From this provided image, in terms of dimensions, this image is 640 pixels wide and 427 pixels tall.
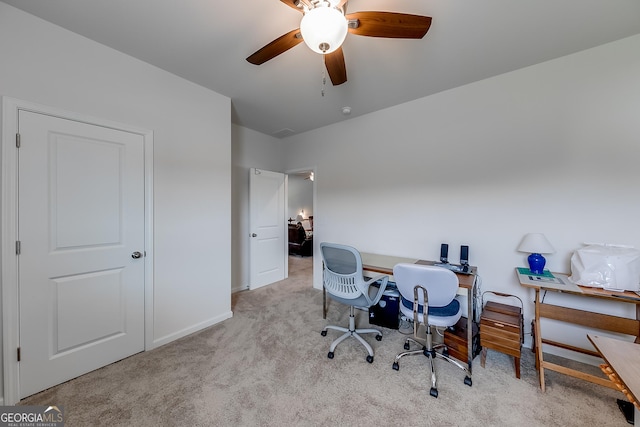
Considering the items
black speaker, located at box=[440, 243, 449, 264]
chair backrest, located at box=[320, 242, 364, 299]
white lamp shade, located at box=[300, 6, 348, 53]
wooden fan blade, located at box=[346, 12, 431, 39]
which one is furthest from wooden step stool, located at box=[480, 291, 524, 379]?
white lamp shade, located at box=[300, 6, 348, 53]

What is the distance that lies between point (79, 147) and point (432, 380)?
325 cm

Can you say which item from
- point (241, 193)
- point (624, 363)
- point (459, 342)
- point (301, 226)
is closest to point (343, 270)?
point (459, 342)

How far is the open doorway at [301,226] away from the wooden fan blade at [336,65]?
86.5 inches

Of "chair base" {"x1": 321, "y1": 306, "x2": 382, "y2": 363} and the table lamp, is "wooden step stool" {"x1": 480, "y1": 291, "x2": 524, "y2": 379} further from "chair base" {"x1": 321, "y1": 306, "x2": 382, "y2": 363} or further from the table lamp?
"chair base" {"x1": 321, "y1": 306, "x2": 382, "y2": 363}

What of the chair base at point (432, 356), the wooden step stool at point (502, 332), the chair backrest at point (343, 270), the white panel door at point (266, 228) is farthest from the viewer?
the white panel door at point (266, 228)

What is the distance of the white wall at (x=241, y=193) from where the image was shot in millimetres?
3686

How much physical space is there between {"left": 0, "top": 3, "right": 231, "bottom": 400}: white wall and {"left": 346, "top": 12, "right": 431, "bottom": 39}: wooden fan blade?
1938mm

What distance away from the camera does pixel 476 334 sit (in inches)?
81.8

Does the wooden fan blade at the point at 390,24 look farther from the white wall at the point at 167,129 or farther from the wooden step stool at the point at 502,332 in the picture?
the wooden step stool at the point at 502,332

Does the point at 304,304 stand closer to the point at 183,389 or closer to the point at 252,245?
the point at 252,245

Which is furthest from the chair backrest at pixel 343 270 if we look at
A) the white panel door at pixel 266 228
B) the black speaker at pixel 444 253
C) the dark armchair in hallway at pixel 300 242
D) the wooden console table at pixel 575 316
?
the dark armchair in hallway at pixel 300 242

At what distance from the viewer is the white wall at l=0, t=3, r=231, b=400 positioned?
1646mm

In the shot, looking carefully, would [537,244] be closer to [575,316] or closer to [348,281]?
[575,316]

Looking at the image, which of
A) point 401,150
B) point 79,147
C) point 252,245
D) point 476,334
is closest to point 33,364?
point 79,147
